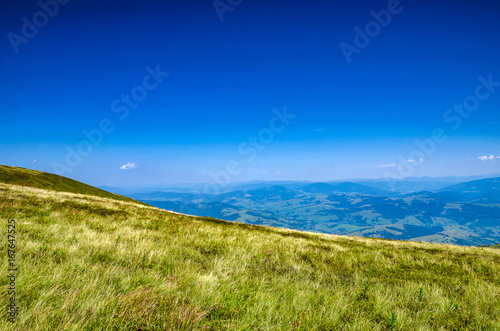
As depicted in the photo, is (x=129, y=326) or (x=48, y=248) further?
(x=48, y=248)

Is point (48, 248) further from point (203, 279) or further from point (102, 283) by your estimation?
point (203, 279)

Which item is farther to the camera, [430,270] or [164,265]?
[430,270]

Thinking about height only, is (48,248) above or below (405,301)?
above

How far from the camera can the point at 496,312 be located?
4.84m

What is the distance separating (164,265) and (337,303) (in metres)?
4.17

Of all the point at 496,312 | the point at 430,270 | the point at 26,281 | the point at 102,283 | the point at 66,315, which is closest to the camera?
the point at 66,315

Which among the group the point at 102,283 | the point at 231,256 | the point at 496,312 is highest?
the point at 102,283

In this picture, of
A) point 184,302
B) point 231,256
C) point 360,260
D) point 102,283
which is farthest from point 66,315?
point 360,260

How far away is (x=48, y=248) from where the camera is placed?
527 centimetres

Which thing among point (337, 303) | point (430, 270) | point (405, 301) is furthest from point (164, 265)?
point (430, 270)

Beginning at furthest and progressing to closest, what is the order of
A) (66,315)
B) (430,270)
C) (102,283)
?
(430,270) → (102,283) → (66,315)

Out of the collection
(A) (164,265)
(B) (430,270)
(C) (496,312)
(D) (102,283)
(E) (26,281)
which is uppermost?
(E) (26,281)

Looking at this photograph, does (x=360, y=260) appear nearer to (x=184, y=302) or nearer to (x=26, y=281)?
(x=184, y=302)

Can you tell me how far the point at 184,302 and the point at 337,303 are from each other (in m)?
2.97
